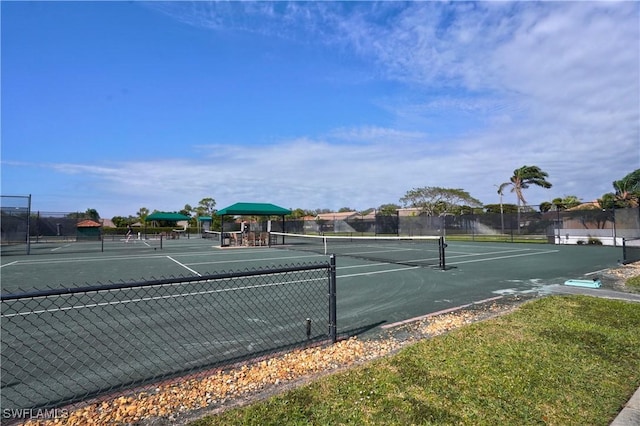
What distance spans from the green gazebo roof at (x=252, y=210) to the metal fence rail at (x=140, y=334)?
60.7ft

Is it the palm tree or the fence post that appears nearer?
the fence post

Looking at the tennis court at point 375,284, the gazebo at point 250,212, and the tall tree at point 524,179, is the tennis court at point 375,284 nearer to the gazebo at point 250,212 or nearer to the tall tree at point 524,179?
the gazebo at point 250,212

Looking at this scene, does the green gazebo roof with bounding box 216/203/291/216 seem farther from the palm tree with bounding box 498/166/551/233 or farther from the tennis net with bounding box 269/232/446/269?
the palm tree with bounding box 498/166/551/233

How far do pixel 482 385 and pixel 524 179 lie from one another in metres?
58.6

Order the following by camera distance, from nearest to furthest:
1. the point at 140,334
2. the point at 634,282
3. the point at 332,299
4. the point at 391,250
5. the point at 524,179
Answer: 1. the point at 332,299
2. the point at 140,334
3. the point at 634,282
4. the point at 391,250
5. the point at 524,179

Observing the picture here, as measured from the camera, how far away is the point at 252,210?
2659cm

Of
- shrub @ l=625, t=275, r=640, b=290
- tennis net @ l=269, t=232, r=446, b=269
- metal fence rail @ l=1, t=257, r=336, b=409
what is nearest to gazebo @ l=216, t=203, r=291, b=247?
tennis net @ l=269, t=232, r=446, b=269

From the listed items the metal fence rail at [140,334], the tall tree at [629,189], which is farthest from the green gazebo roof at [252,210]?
the tall tree at [629,189]

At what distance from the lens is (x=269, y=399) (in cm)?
310

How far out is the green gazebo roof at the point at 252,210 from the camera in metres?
26.1

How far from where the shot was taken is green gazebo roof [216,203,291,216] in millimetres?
26078

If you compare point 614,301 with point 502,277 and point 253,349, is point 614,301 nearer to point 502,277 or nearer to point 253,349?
point 502,277

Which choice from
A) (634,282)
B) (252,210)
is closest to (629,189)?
(634,282)

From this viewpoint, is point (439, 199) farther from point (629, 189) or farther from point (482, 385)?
point (482, 385)
